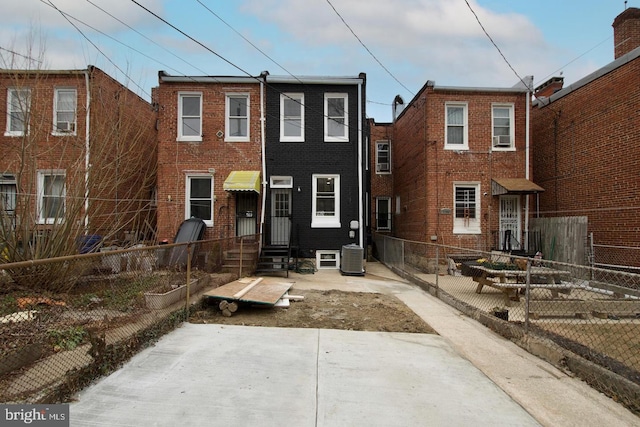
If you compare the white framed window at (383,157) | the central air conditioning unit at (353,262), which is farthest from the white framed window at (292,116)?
the white framed window at (383,157)

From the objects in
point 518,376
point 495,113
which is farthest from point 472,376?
point 495,113

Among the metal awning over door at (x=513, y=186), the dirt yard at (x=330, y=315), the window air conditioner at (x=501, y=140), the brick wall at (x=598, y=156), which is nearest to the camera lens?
the dirt yard at (x=330, y=315)

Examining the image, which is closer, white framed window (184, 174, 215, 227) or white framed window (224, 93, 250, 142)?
white framed window (184, 174, 215, 227)

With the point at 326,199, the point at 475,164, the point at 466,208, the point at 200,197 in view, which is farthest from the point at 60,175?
the point at 475,164

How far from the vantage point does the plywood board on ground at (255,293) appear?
21.3 feet

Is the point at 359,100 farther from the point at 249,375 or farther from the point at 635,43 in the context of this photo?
the point at 249,375

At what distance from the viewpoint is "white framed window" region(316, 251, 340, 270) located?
12.7m

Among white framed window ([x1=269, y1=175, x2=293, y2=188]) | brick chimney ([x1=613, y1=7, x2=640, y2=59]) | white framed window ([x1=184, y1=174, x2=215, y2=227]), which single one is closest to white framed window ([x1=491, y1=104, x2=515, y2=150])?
brick chimney ([x1=613, y1=7, x2=640, y2=59])

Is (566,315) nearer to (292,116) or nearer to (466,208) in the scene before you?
(466,208)

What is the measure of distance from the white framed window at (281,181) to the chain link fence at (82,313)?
5.55 metres

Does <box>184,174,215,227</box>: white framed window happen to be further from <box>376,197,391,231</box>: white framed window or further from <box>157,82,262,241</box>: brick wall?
<box>376,197,391,231</box>: white framed window

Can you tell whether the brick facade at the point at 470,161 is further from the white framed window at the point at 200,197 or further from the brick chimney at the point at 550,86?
the white framed window at the point at 200,197

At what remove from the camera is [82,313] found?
4.85 metres

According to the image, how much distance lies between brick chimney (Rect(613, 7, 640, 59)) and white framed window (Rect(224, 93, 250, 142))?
12.9m
